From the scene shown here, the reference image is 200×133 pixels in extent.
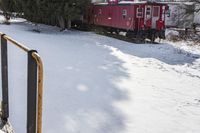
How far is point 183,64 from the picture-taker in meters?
13.3

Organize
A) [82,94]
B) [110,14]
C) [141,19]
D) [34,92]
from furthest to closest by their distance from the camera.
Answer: [110,14] → [141,19] → [82,94] → [34,92]

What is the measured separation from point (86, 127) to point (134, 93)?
110 inches

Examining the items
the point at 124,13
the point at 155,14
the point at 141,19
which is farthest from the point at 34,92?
the point at 124,13

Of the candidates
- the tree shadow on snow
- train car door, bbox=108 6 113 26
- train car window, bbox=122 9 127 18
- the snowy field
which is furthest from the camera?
train car door, bbox=108 6 113 26

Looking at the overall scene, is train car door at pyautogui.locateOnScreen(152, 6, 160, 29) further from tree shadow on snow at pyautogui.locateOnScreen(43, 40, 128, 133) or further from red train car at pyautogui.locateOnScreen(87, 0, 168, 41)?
tree shadow on snow at pyautogui.locateOnScreen(43, 40, 128, 133)

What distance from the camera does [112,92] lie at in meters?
8.58

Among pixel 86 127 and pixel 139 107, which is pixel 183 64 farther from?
pixel 86 127

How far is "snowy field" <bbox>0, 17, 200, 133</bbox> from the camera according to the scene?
249 inches

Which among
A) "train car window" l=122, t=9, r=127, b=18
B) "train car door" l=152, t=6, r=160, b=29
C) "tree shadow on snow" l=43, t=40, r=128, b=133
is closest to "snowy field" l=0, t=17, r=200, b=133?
"tree shadow on snow" l=43, t=40, r=128, b=133

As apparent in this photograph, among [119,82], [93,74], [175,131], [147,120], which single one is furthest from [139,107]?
[93,74]

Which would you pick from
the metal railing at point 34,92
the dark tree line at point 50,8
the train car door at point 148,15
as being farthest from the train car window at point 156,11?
the metal railing at point 34,92

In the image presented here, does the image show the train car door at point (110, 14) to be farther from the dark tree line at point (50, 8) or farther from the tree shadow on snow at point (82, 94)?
the tree shadow on snow at point (82, 94)

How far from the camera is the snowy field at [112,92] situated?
20.8 feet

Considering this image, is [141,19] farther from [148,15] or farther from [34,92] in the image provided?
[34,92]
